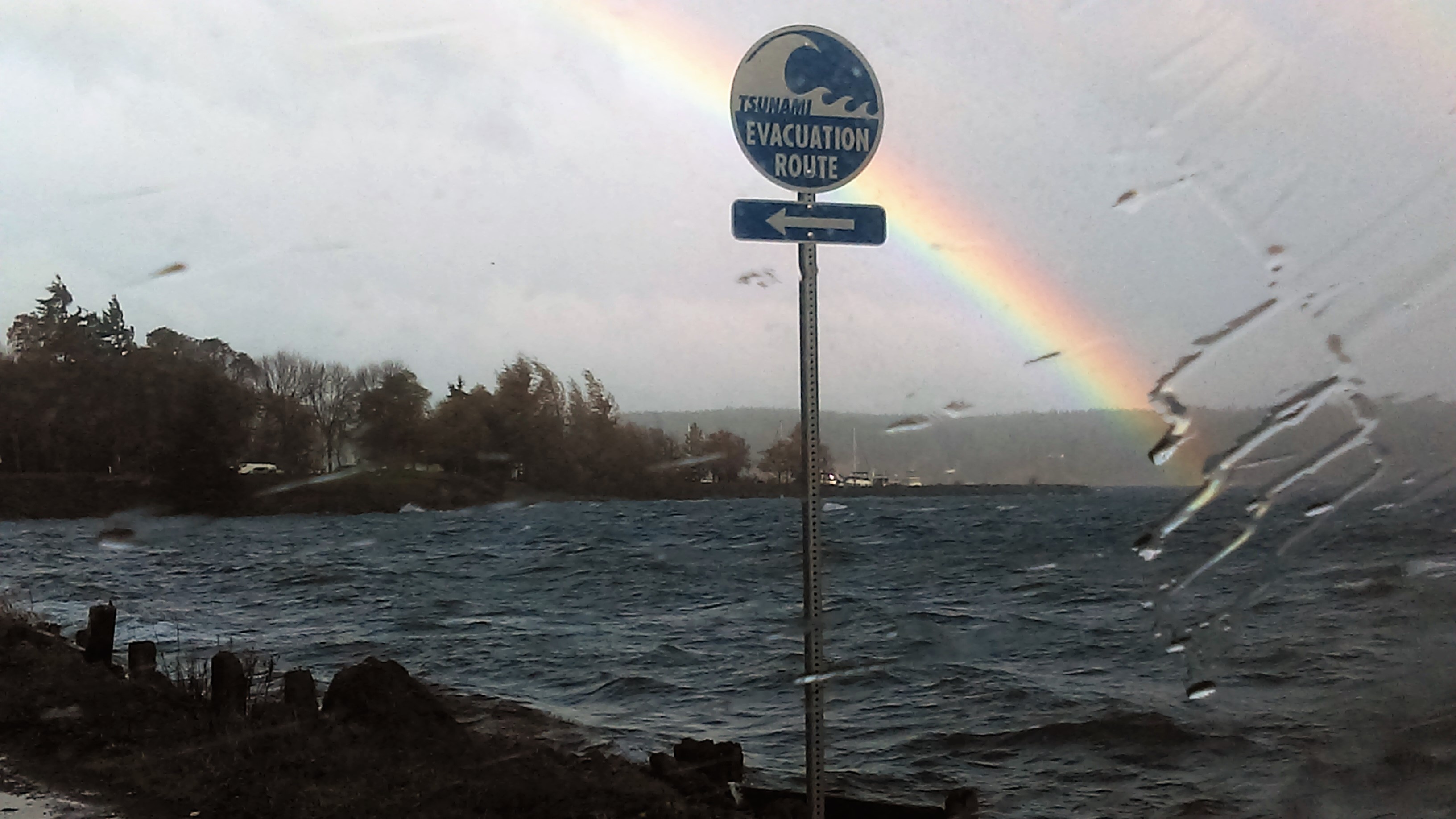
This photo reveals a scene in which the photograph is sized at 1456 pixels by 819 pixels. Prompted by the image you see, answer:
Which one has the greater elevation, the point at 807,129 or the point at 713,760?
the point at 807,129

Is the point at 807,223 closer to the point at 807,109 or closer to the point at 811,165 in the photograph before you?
the point at 811,165

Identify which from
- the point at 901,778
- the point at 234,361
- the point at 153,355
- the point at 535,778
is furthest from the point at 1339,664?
the point at 153,355

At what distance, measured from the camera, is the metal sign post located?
3.52 meters

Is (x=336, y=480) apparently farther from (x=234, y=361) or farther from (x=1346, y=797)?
(x=1346, y=797)

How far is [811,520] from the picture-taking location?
3699 millimetres

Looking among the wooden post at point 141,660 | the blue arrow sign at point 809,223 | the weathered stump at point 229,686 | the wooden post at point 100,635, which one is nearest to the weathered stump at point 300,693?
the weathered stump at point 229,686

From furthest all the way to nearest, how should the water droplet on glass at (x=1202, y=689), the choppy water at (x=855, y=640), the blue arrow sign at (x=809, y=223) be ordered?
the water droplet on glass at (x=1202, y=689) < the choppy water at (x=855, y=640) < the blue arrow sign at (x=809, y=223)

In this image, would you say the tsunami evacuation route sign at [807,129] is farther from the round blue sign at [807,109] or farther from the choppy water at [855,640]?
the choppy water at [855,640]

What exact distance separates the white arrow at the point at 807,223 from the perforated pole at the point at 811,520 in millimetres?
50

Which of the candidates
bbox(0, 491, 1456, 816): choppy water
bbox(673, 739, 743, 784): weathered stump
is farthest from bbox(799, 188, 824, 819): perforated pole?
bbox(673, 739, 743, 784): weathered stump

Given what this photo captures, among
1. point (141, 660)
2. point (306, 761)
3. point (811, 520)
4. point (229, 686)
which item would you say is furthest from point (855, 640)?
point (811, 520)

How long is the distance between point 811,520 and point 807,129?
4.88 feet

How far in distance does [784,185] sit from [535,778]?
3793 millimetres

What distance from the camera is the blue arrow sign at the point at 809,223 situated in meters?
3.48
